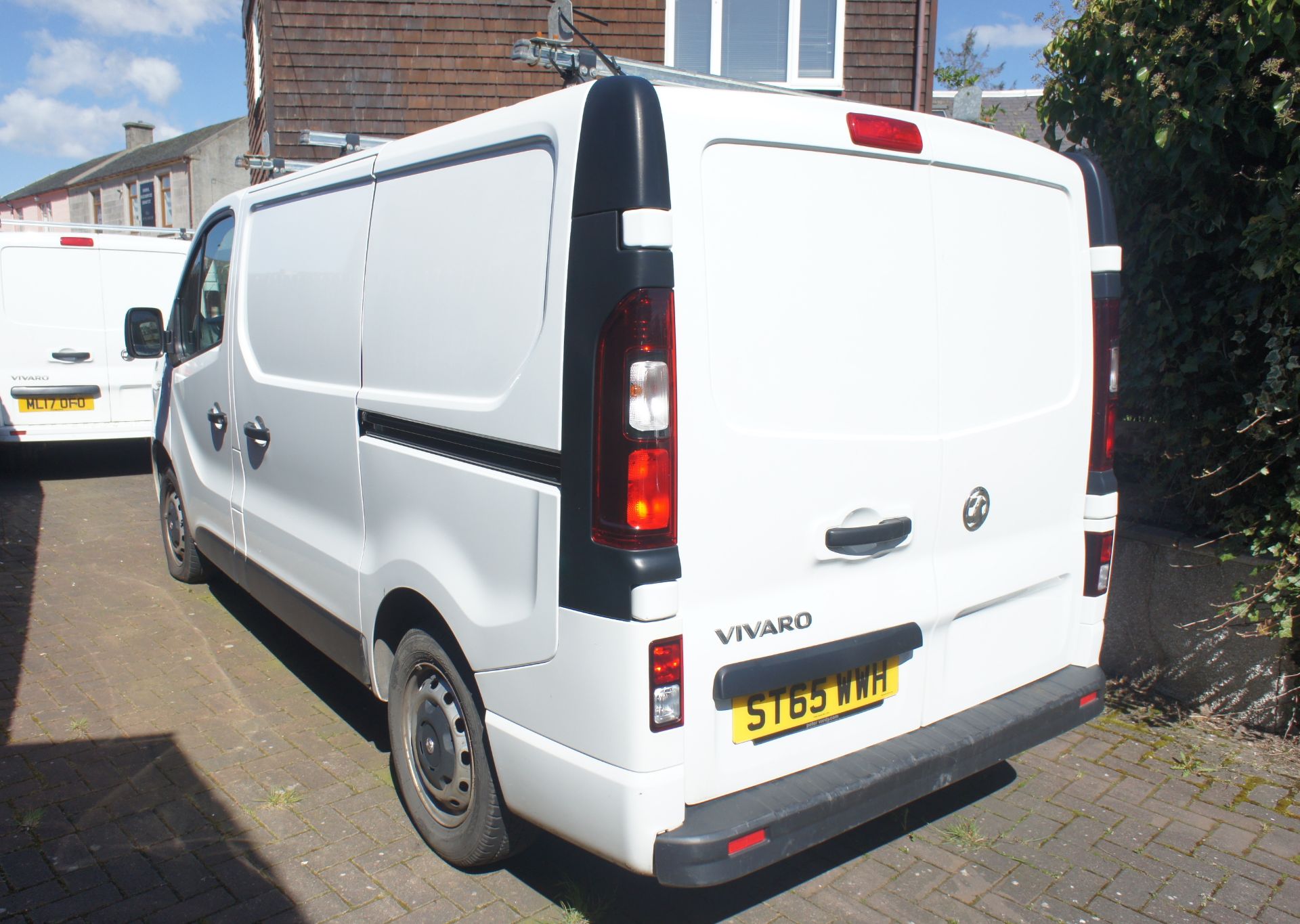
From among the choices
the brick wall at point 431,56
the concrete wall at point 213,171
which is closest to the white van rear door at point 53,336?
the brick wall at point 431,56

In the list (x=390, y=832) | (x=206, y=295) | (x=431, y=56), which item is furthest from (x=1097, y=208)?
(x=431, y=56)

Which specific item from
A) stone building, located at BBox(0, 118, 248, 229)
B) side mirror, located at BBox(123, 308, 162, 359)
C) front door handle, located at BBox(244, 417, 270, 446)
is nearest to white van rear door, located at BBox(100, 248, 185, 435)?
side mirror, located at BBox(123, 308, 162, 359)

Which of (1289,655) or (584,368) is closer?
(584,368)

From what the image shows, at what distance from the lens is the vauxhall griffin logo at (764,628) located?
96.5 inches

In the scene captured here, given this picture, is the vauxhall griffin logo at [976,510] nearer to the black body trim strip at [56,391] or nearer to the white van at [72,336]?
the white van at [72,336]

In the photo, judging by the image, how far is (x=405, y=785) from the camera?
3.36m

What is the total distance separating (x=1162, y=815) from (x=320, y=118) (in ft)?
38.2

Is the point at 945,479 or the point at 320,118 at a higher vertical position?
the point at 320,118

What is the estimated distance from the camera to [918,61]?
1159cm

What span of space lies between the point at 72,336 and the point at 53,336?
154 millimetres

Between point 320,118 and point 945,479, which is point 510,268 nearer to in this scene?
point 945,479

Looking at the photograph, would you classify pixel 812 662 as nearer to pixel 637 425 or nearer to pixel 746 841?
pixel 746 841

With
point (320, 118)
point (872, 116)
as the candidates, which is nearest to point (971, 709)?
point (872, 116)

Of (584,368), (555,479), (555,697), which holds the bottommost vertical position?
(555,697)
